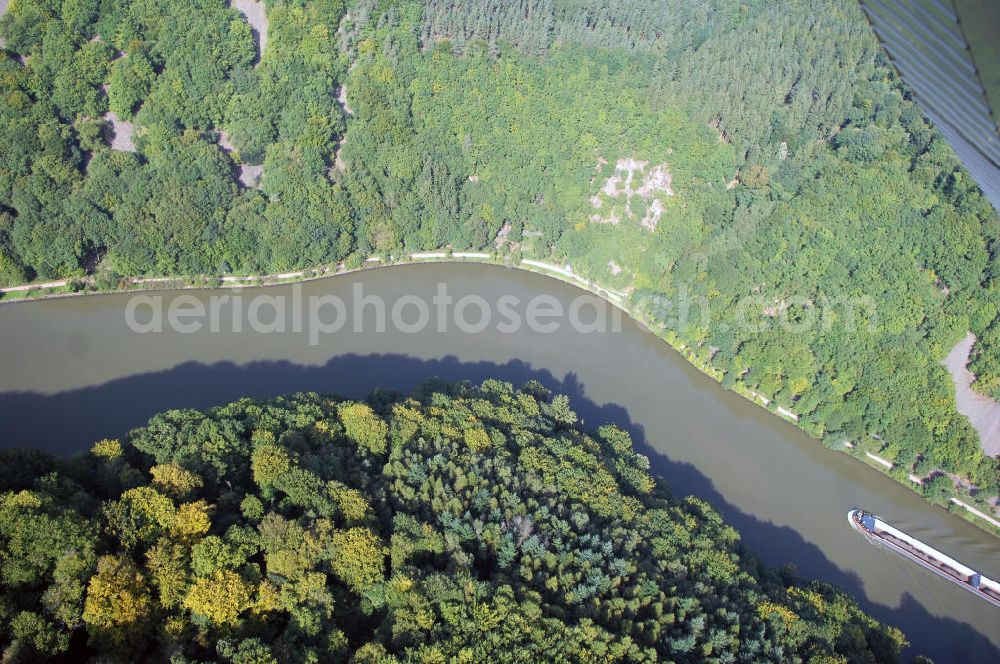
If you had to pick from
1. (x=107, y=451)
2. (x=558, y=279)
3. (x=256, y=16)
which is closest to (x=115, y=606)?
(x=107, y=451)

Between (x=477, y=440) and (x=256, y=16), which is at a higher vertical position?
(x=256, y=16)

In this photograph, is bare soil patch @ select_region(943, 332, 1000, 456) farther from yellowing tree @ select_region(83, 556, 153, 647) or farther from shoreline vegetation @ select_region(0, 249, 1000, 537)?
yellowing tree @ select_region(83, 556, 153, 647)

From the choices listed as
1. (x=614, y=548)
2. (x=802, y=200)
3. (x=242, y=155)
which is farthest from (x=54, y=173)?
(x=802, y=200)

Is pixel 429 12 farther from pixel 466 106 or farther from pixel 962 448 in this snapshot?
pixel 962 448

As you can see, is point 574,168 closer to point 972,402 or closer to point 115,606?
point 972,402

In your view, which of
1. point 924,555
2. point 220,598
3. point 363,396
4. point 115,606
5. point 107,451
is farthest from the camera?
point 363,396

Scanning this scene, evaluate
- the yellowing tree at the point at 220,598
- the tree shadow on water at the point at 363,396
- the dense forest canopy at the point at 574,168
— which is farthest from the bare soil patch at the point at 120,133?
the yellowing tree at the point at 220,598

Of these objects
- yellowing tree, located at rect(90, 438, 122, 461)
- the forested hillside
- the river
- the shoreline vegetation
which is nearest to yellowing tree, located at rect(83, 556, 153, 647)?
the forested hillside
